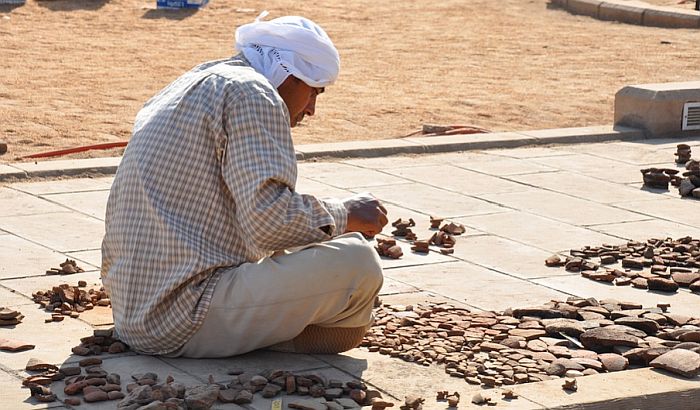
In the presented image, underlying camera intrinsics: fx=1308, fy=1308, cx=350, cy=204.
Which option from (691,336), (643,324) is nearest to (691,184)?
(643,324)

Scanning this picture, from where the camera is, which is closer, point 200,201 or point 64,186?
point 200,201

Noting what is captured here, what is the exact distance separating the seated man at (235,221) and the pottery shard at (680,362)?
3.53 ft

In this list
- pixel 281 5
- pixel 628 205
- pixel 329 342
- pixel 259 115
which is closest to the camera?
pixel 259 115

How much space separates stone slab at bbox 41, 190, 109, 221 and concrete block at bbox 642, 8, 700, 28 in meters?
12.4

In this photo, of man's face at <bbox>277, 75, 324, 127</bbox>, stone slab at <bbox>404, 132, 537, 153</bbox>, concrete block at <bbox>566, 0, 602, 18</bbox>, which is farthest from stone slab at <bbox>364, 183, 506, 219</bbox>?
concrete block at <bbox>566, 0, 602, 18</bbox>

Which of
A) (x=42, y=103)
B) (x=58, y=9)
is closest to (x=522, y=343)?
(x=42, y=103)

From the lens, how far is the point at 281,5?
64.4 ft

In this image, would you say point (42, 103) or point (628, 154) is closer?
point (628, 154)

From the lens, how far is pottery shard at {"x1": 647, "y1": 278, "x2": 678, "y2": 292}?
19.3 feet

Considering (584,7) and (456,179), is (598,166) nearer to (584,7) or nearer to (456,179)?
(456,179)

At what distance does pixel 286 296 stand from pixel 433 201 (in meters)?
3.34

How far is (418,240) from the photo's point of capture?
6.70 m

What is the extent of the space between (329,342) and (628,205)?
11.4 ft

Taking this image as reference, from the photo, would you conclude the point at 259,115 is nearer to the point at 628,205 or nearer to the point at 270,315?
the point at 270,315
